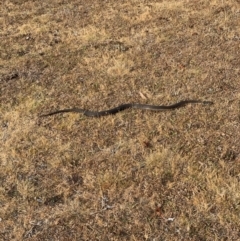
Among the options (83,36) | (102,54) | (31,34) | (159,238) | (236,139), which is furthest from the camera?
(31,34)

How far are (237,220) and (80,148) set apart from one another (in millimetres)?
3020

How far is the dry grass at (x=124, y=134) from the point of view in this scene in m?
5.81

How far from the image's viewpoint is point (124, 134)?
25.6 feet

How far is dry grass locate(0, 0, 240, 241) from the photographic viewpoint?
19.1 ft

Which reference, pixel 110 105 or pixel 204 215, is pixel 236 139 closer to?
pixel 204 215

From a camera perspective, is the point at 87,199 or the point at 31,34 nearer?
the point at 87,199

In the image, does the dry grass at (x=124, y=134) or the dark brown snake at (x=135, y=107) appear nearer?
the dry grass at (x=124, y=134)

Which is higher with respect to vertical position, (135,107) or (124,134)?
(124,134)

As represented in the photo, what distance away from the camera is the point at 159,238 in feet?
17.9

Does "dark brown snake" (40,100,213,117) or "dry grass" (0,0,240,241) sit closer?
"dry grass" (0,0,240,241)

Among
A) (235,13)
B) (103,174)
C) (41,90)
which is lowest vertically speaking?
(235,13)

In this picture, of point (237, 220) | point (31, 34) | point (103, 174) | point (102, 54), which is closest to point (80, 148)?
point (103, 174)

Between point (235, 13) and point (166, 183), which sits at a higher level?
point (166, 183)

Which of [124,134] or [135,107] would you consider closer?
[124,134]
